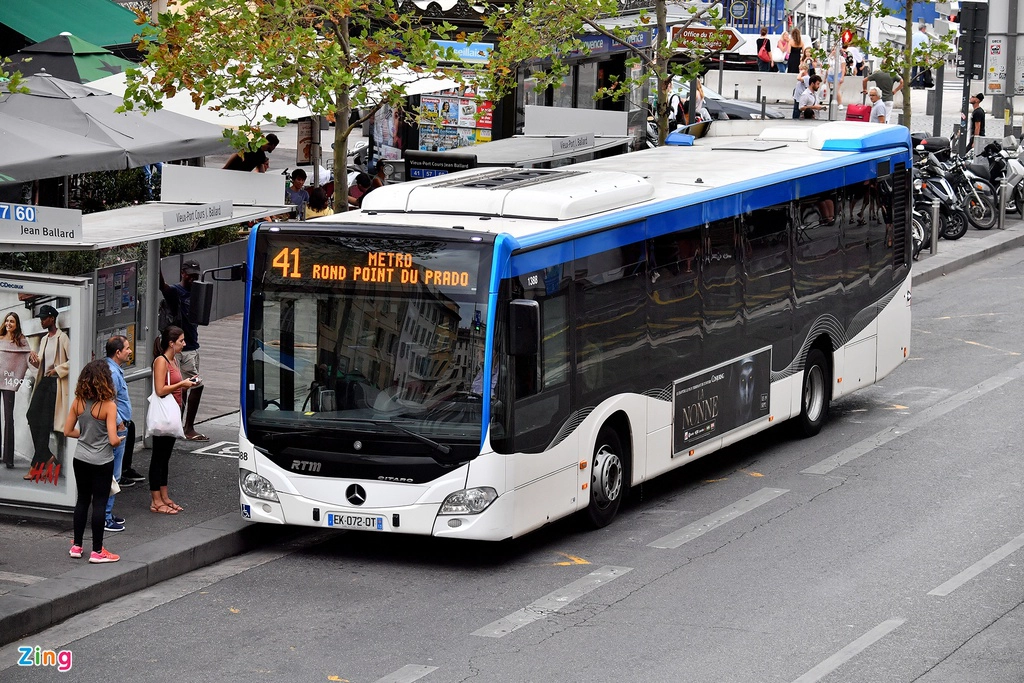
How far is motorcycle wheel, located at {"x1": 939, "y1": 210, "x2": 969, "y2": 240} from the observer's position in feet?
89.8

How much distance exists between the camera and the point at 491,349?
426 inches

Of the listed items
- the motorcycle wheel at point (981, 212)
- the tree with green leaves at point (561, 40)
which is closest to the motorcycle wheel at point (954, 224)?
the motorcycle wheel at point (981, 212)

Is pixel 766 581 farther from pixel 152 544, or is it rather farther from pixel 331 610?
pixel 152 544

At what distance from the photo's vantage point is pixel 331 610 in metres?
10.3

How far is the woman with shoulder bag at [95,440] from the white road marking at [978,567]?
5563 millimetres

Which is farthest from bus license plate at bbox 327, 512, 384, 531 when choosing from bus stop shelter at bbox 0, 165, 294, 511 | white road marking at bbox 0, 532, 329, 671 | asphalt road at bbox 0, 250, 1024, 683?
bus stop shelter at bbox 0, 165, 294, 511

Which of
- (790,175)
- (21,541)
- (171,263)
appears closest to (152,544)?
(21,541)

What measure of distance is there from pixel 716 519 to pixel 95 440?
489 cm

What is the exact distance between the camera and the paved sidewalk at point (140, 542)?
1002cm

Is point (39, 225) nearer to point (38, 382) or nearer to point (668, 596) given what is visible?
point (38, 382)

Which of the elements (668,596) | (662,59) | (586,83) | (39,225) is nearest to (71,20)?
(586,83)

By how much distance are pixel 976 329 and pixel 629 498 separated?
30.0 feet

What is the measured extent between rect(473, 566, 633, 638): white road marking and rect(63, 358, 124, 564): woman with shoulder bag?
2.78 meters

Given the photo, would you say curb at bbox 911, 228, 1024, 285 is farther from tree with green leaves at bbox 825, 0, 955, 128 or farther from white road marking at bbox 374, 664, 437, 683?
white road marking at bbox 374, 664, 437, 683
